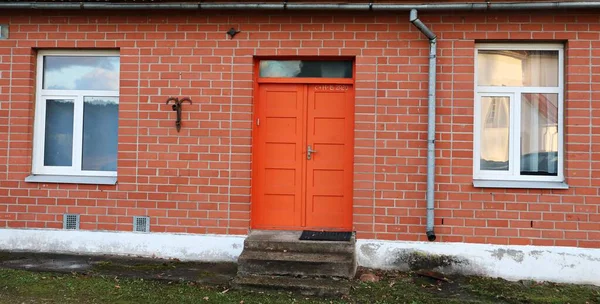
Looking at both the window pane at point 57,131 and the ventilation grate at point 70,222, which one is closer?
the ventilation grate at point 70,222

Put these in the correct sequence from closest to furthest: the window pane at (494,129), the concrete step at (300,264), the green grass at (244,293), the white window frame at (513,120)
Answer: the green grass at (244,293)
the concrete step at (300,264)
the white window frame at (513,120)
the window pane at (494,129)

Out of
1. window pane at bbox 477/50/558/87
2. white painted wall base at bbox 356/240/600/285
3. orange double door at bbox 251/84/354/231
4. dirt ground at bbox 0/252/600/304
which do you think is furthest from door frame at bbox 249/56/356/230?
window pane at bbox 477/50/558/87

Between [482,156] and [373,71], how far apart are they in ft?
5.77

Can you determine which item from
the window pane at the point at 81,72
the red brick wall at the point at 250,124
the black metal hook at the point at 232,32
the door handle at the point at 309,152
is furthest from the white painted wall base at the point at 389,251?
the black metal hook at the point at 232,32

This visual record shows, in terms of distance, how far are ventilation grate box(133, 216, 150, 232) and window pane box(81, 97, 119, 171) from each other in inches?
32.4

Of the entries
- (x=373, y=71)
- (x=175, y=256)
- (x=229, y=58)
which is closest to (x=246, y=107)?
(x=229, y=58)

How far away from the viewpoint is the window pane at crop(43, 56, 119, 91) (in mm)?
6926

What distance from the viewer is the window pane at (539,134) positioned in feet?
21.0

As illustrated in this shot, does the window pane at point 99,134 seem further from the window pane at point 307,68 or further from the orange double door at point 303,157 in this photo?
the window pane at point 307,68

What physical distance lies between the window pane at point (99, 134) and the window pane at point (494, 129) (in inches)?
191

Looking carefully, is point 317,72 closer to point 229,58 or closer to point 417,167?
point 229,58

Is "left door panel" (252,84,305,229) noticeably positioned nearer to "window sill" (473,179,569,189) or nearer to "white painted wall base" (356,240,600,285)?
"white painted wall base" (356,240,600,285)

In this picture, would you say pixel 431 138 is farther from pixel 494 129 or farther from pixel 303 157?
pixel 303 157

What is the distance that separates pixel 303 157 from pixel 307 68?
3.84 ft
